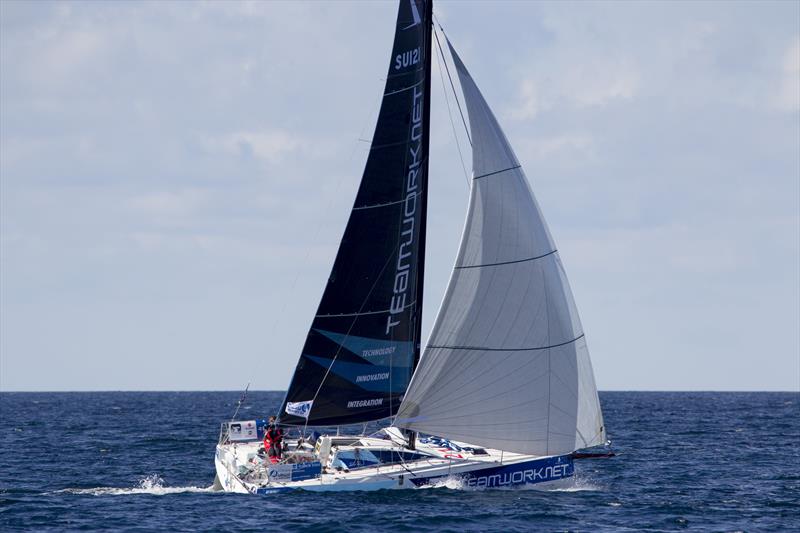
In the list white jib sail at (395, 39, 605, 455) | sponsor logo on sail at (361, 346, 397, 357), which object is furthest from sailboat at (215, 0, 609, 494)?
sponsor logo on sail at (361, 346, 397, 357)

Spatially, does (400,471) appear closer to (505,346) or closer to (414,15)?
(505,346)

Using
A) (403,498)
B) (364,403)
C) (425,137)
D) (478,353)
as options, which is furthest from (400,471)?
(425,137)

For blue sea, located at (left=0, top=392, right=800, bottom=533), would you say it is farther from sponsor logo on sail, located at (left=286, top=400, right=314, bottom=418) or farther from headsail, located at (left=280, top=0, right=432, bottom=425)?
headsail, located at (left=280, top=0, right=432, bottom=425)

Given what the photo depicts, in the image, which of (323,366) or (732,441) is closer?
(323,366)

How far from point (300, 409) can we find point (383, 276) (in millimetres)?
4201

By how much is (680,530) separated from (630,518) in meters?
1.78

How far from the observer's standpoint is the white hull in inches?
1116

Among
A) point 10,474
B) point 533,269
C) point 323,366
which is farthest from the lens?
point 10,474

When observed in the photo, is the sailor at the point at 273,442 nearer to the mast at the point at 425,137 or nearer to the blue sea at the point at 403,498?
the blue sea at the point at 403,498

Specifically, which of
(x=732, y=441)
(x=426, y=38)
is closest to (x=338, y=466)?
(x=426, y=38)

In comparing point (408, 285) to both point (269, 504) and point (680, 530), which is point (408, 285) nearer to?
point (269, 504)

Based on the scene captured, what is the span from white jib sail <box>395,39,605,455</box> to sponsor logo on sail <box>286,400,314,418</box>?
10.1 ft

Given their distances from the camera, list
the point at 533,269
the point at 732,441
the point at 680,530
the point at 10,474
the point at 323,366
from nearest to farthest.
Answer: the point at 680,530 < the point at 533,269 < the point at 323,366 < the point at 10,474 < the point at 732,441

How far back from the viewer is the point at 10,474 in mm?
38125
